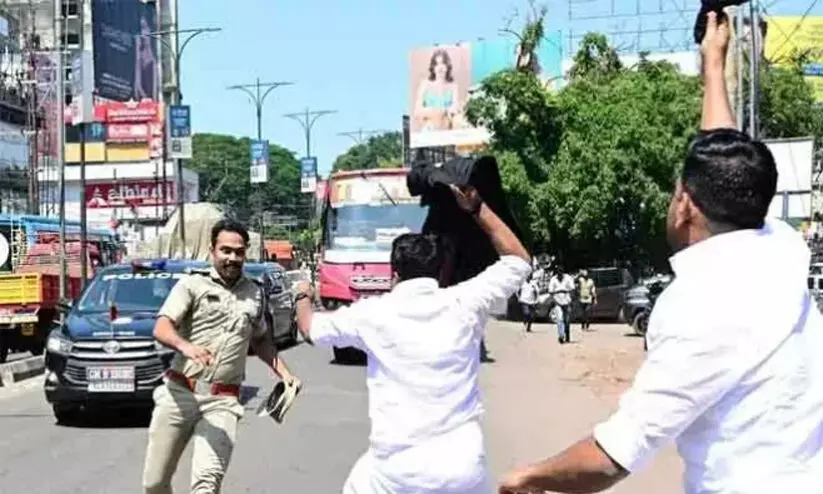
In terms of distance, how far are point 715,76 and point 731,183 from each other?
106 centimetres

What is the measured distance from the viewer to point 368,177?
24609 mm

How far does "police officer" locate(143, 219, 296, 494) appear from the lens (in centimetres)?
662

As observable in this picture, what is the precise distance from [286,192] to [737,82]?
117039 millimetres

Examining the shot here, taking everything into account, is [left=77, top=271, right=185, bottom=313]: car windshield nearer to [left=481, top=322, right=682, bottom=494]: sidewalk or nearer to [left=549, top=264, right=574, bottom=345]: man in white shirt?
[left=481, top=322, right=682, bottom=494]: sidewalk

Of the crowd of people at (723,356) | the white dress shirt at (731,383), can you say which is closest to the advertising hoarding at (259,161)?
the crowd of people at (723,356)

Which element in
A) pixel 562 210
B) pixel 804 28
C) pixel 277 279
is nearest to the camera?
pixel 277 279

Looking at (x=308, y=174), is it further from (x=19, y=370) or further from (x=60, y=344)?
(x=60, y=344)

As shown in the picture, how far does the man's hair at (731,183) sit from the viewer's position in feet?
9.65

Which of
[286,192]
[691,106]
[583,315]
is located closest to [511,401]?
[583,315]

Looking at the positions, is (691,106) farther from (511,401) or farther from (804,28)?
(804,28)

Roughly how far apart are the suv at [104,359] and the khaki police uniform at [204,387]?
6.56m

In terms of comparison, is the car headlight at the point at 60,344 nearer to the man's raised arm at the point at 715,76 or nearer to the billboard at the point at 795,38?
the man's raised arm at the point at 715,76

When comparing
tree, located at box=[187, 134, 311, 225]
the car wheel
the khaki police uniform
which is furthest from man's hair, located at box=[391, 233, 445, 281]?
tree, located at box=[187, 134, 311, 225]

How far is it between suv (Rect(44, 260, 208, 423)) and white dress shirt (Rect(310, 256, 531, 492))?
9022 mm
